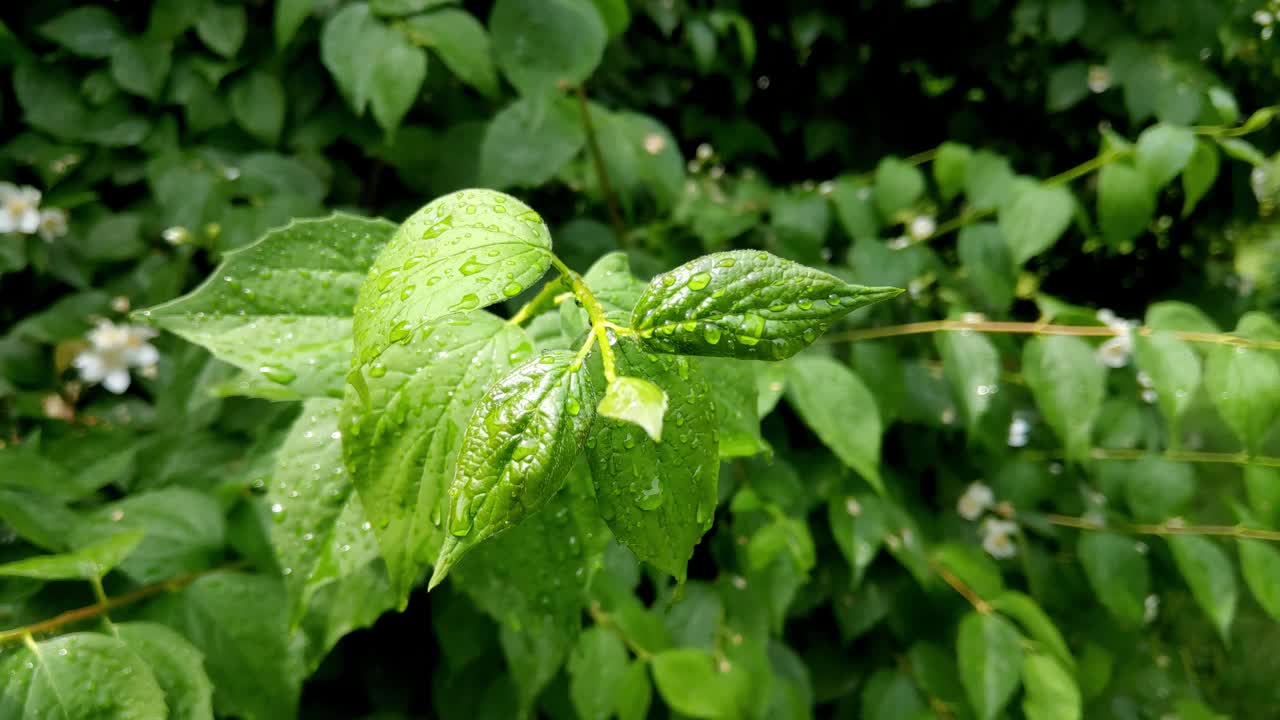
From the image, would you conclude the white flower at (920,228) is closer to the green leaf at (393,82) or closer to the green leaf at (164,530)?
the green leaf at (393,82)

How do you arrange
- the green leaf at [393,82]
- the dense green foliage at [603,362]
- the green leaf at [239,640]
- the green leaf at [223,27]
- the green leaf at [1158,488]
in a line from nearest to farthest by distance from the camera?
the dense green foliage at [603,362] < the green leaf at [239,640] < the green leaf at [393,82] < the green leaf at [223,27] < the green leaf at [1158,488]

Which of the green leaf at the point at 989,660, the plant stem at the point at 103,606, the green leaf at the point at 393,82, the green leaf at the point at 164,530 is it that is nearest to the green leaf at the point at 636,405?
the plant stem at the point at 103,606

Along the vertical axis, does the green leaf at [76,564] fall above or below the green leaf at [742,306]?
below

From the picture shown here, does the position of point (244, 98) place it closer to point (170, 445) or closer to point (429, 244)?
point (170, 445)

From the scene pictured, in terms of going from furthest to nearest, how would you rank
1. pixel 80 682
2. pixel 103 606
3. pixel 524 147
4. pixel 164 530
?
pixel 524 147
pixel 164 530
pixel 103 606
pixel 80 682

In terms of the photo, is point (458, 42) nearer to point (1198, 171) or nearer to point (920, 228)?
point (920, 228)

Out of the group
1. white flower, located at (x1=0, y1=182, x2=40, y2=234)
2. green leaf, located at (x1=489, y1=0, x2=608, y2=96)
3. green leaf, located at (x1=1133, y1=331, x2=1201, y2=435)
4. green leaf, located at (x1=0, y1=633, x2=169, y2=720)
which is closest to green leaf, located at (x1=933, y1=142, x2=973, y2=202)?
green leaf, located at (x1=1133, y1=331, x2=1201, y2=435)

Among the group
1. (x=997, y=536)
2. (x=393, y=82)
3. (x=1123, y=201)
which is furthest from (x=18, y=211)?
(x=997, y=536)
